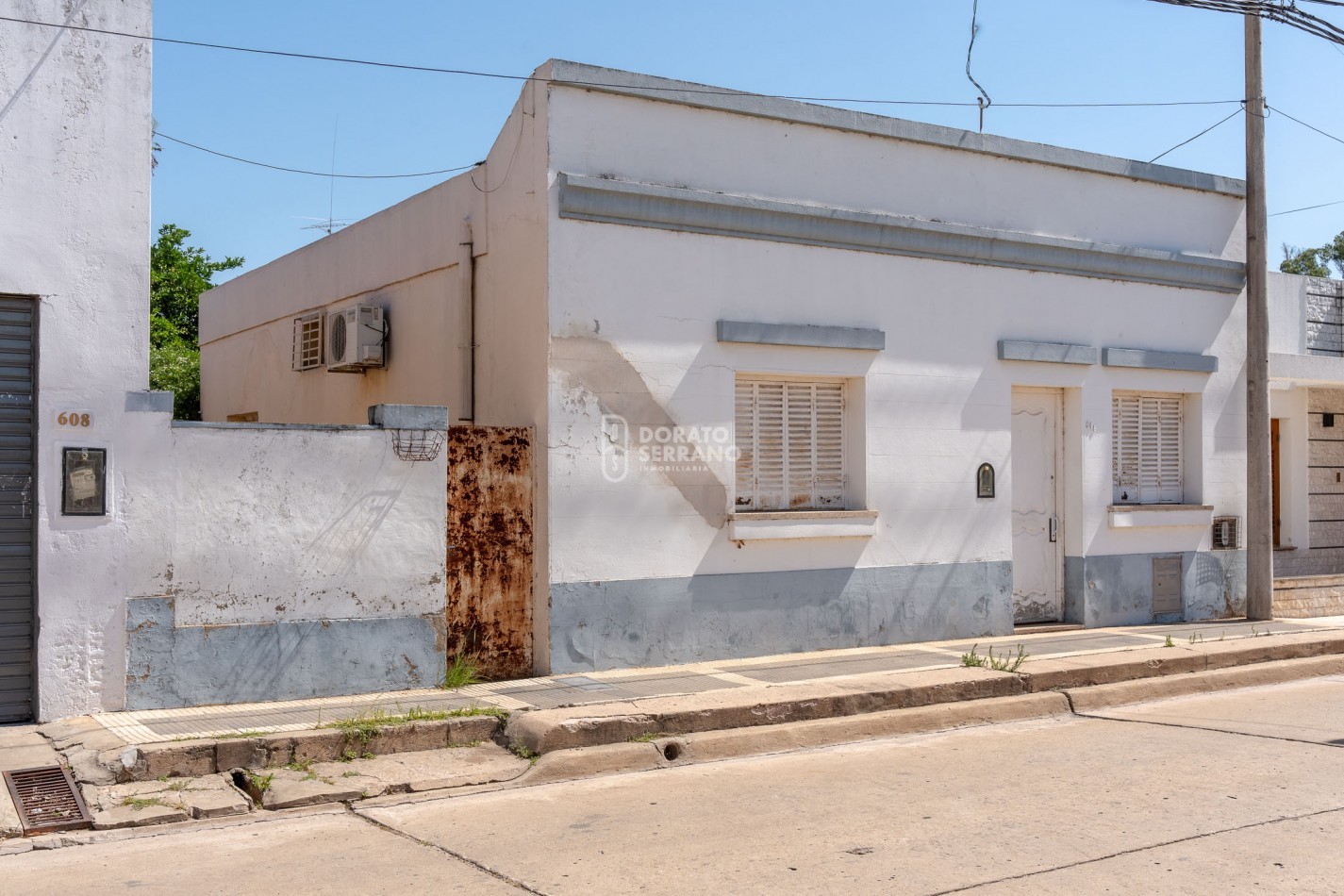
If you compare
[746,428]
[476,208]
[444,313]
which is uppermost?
[476,208]

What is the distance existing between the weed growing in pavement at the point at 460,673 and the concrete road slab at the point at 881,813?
2329mm

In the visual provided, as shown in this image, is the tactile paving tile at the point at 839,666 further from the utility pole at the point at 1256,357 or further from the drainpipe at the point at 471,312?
the utility pole at the point at 1256,357

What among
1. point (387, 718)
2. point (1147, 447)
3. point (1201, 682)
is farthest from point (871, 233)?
point (387, 718)

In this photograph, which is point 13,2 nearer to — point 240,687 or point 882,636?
point 240,687

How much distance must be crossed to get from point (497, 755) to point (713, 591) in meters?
3.29

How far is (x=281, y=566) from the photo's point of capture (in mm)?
8945

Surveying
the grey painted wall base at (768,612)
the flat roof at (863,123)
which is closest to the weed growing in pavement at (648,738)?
the grey painted wall base at (768,612)

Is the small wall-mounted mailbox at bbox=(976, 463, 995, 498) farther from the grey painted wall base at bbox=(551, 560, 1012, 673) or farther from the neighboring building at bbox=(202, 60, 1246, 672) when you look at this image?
the grey painted wall base at bbox=(551, 560, 1012, 673)

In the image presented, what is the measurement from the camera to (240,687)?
8.73m

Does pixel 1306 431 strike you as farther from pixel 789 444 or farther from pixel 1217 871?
pixel 1217 871

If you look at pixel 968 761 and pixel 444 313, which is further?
pixel 444 313

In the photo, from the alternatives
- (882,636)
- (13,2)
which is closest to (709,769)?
(882,636)

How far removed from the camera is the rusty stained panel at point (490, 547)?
9828 millimetres

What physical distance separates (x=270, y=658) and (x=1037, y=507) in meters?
7.83
